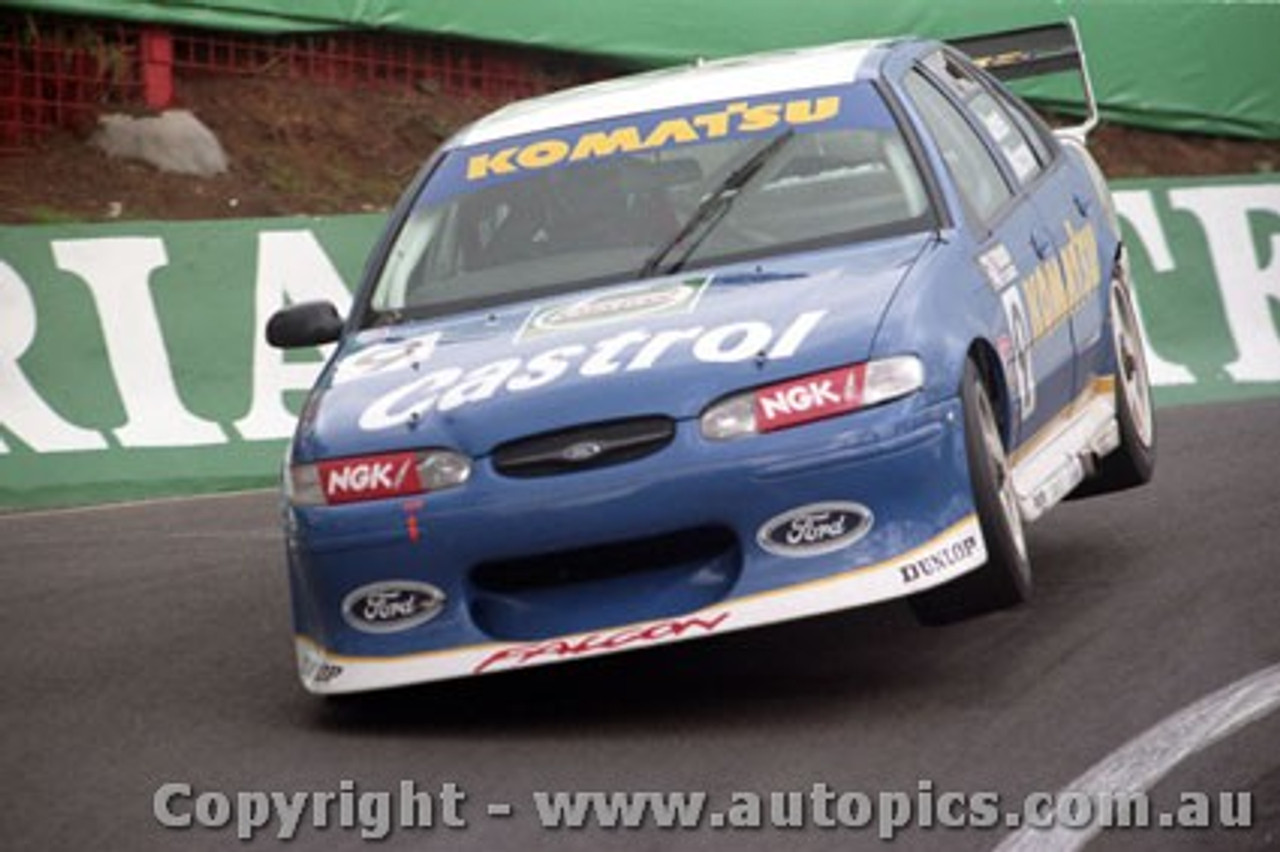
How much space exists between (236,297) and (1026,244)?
6001mm

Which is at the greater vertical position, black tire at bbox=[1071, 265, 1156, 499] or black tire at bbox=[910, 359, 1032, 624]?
black tire at bbox=[910, 359, 1032, 624]

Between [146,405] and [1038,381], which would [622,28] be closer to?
[146,405]

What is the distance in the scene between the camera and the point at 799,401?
7.33 meters

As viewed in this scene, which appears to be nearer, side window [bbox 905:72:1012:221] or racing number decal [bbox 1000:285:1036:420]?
racing number decal [bbox 1000:285:1036:420]

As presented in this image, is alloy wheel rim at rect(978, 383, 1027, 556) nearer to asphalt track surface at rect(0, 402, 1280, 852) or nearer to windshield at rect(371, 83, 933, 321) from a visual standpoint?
asphalt track surface at rect(0, 402, 1280, 852)

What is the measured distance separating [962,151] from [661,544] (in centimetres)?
226

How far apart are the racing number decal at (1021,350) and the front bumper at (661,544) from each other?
0.92 metres

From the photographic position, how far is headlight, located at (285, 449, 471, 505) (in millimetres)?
7469

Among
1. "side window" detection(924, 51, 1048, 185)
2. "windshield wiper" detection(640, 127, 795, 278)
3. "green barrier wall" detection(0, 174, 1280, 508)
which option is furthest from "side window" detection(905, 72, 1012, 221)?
"green barrier wall" detection(0, 174, 1280, 508)

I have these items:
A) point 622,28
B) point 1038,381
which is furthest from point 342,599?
point 622,28

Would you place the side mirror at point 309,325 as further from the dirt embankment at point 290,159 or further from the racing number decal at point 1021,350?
the dirt embankment at point 290,159

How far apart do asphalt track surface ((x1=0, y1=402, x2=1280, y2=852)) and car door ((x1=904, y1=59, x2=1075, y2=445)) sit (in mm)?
573

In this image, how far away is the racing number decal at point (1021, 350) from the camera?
835 cm

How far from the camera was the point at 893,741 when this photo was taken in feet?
22.7
